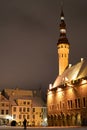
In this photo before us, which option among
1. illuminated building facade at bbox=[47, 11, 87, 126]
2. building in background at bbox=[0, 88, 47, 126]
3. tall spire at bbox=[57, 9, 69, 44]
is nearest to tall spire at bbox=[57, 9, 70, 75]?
tall spire at bbox=[57, 9, 69, 44]

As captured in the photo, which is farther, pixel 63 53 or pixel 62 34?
pixel 62 34

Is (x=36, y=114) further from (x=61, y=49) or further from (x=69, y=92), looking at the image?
(x=69, y=92)

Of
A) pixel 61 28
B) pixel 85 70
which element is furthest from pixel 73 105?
pixel 61 28

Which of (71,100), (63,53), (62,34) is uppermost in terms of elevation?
(62,34)

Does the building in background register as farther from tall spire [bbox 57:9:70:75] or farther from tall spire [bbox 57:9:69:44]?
tall spire [bbox 57:9:69:44]

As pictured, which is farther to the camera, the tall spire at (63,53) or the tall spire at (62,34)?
the tall spire at (62,34)

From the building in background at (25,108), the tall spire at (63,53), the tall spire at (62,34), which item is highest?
the tall spire at (62,34)

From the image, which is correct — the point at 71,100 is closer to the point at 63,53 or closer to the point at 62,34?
the point at 63,53

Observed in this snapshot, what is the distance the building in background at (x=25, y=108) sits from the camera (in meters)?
100

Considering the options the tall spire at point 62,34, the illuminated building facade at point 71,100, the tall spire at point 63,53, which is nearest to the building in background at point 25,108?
the illuminated building facade at point 71,100

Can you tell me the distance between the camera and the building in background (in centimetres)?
10031

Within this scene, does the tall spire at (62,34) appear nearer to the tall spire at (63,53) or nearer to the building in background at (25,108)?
the tall spire at (63,53)

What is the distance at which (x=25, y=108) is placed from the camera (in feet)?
336

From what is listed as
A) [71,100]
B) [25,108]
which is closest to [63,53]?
[25,108]
